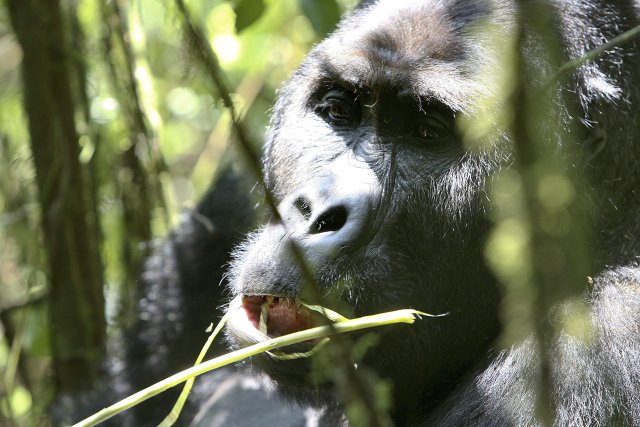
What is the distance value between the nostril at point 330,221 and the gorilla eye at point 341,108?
571 millimetres

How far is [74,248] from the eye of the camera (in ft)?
13.9

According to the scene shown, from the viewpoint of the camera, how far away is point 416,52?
315 cm

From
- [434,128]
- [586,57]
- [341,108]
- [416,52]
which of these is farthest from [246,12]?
[586,57]

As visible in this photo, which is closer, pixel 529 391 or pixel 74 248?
pixel 529 391

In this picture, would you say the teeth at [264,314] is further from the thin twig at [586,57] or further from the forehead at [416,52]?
the thin twig at [586,57]

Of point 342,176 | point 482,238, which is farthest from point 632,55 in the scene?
point 342,176

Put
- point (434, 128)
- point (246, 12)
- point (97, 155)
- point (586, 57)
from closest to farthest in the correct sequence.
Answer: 1. point (586, 57)
2. point (434, 128)
3. point (246, 12)
4. point (97, 155)

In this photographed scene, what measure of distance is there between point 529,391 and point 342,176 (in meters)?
0.91

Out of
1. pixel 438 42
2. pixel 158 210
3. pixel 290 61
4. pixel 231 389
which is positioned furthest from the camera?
pixel 290 61

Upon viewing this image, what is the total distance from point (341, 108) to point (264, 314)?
35.8 inches

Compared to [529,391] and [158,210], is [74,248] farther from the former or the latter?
[529,391]

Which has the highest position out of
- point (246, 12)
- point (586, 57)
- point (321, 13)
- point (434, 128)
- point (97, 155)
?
point (586, 57)

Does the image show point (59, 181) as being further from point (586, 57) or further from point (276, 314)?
point (586, 57)

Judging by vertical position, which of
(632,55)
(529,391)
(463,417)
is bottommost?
(463,417)
